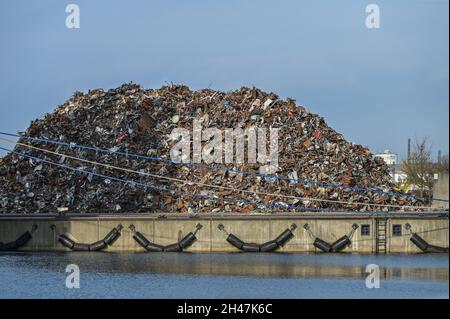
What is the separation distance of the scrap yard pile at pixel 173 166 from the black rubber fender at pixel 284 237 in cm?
351

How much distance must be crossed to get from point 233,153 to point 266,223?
7.96 metres

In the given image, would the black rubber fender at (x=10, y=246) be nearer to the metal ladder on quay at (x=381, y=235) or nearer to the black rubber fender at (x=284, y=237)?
the black rubber fender at (x=284, y=237)

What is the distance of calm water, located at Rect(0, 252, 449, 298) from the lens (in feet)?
142

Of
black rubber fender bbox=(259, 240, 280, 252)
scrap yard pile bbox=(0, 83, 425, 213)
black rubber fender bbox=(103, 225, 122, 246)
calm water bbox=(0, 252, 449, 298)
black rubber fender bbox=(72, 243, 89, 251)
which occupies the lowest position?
calm water bbox=(0, 252, 449, 298)

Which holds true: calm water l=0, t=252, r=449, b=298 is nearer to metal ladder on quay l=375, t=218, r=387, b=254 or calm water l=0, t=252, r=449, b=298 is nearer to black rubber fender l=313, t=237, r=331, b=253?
black rubber fender l=313, t=237, r=331, b=253

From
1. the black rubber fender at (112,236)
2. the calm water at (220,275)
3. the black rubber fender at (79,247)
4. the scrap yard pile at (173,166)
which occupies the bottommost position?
the calm water at (220,275)

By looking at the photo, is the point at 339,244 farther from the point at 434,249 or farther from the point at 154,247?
the point at 154,247

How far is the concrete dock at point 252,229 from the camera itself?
55.9 m

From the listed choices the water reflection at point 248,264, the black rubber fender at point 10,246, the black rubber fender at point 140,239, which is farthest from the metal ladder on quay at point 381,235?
the black rubber fender at point 10,246

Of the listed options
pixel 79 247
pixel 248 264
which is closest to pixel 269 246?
pixel 248 264

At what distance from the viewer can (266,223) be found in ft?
185

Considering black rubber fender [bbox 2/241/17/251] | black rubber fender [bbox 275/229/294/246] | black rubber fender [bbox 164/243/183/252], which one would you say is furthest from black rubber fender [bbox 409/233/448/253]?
black rubber fender [bbox 2/241/17/251]

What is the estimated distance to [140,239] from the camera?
5722 cm
